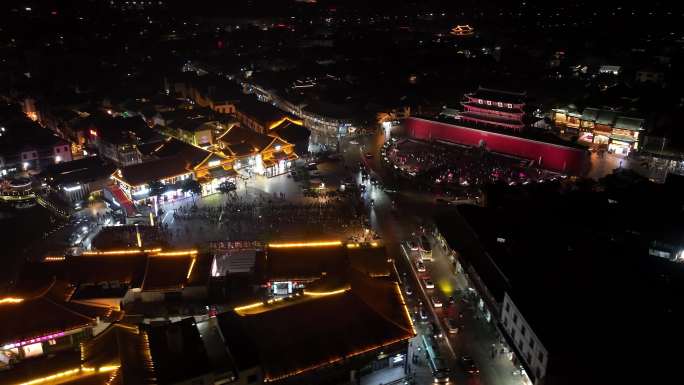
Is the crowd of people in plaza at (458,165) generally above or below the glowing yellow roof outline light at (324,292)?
below

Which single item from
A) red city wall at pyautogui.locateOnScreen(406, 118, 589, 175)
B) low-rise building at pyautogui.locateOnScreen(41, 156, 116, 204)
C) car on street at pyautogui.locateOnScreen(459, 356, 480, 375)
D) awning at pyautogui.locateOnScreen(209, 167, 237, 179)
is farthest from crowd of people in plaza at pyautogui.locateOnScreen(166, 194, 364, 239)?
red city wall at pyautogui.locateOnScreen(406, 118, 589, 175)

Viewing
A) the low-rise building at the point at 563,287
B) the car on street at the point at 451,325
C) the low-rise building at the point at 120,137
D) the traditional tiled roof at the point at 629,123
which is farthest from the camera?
the traditional tiled roof at the point at 629,123

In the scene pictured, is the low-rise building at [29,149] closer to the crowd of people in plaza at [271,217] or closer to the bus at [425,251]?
the crowd of people in plaza at [271,217]

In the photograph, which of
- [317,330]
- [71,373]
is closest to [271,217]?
[317,330]

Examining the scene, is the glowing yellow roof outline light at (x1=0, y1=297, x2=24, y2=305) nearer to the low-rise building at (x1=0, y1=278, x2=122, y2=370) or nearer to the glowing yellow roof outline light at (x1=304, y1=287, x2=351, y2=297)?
the low-rise building at (x1=0, y1=278, x2=122, y2=370)

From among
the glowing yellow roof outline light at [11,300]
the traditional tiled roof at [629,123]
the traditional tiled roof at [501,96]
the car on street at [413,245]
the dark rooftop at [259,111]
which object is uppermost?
the traditional tiled roof at [501,96]

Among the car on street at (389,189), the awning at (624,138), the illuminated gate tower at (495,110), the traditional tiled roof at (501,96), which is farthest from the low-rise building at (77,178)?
the awning at (624,138)

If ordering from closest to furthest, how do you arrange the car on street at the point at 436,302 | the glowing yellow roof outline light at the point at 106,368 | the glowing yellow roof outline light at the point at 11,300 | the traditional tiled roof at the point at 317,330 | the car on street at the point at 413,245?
1. the glowing yellow roof outline light at the point at 106,368
2. the traditional tiled roof at the point at 317,330
3. the glowing yellow roof outline light at the point at 11,300
4. the car on street at the point at 436,302
5. the car on street at the point at 413,245
